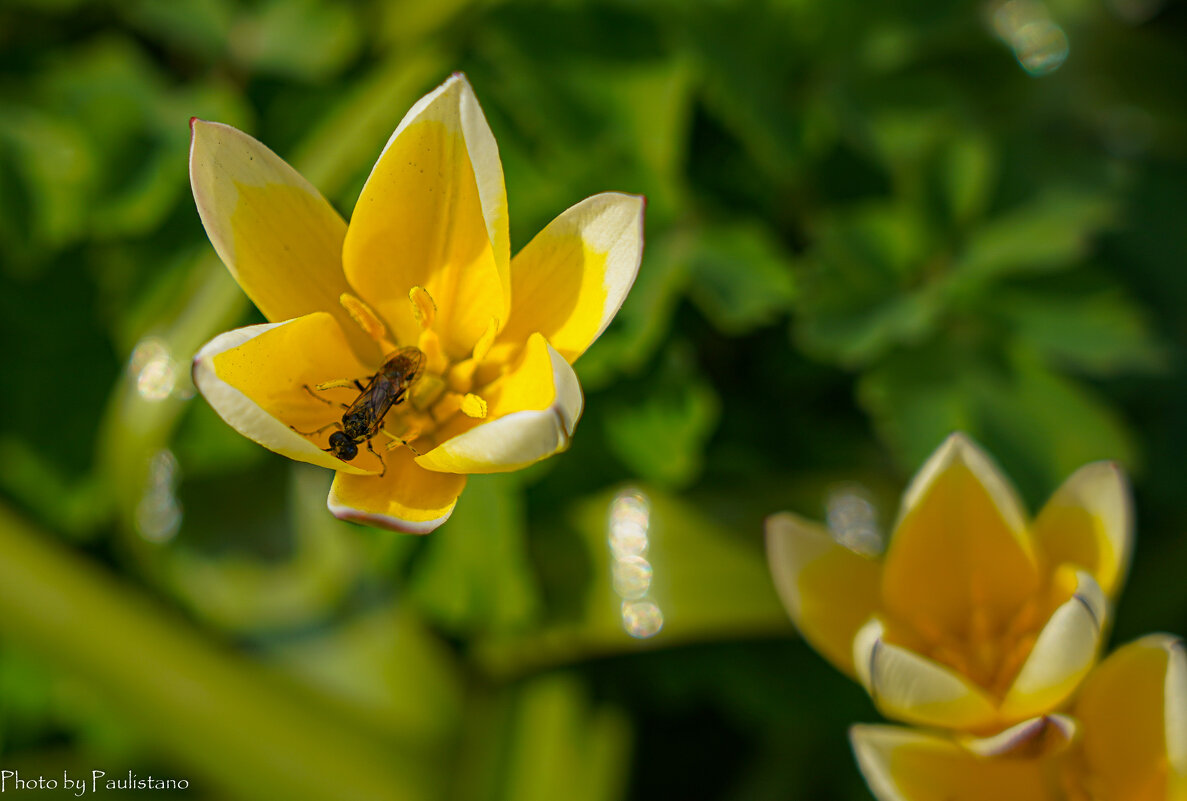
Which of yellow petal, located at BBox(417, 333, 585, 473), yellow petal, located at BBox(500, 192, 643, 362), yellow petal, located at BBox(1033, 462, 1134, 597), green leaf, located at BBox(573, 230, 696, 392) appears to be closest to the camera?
yellow petal, located at BBox(417, 333, 585, 473)

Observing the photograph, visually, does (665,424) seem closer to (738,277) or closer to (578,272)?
(738,277)

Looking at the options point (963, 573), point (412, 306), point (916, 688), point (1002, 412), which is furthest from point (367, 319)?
→ point (1002, 412)

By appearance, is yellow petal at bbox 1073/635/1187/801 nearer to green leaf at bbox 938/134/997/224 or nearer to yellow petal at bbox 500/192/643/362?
yellow petal at bbox 500/192/643/362

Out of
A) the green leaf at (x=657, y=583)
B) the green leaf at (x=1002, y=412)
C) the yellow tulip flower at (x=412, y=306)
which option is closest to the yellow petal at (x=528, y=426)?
the yellow tulip flower at (x=412, y=306)

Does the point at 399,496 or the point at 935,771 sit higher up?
the point at 399,496

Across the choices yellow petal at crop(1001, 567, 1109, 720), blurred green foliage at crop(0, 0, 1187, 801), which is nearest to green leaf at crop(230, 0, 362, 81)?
blurred green foliage at crop(0, 0, 1187, 801)

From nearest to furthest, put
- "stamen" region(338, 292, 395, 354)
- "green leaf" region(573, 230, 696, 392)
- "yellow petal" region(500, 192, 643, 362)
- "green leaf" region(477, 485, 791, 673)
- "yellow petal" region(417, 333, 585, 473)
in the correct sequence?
"yellow petal" region(417, 333, 585, 473) → "yellow petal" region(500, 192, 643, 362) → "stamen" region(338, 292, 395, 354) → "green leaf" region(573, 230, 696, 392) → "green leaf" region(477, 485, 791, 673)
